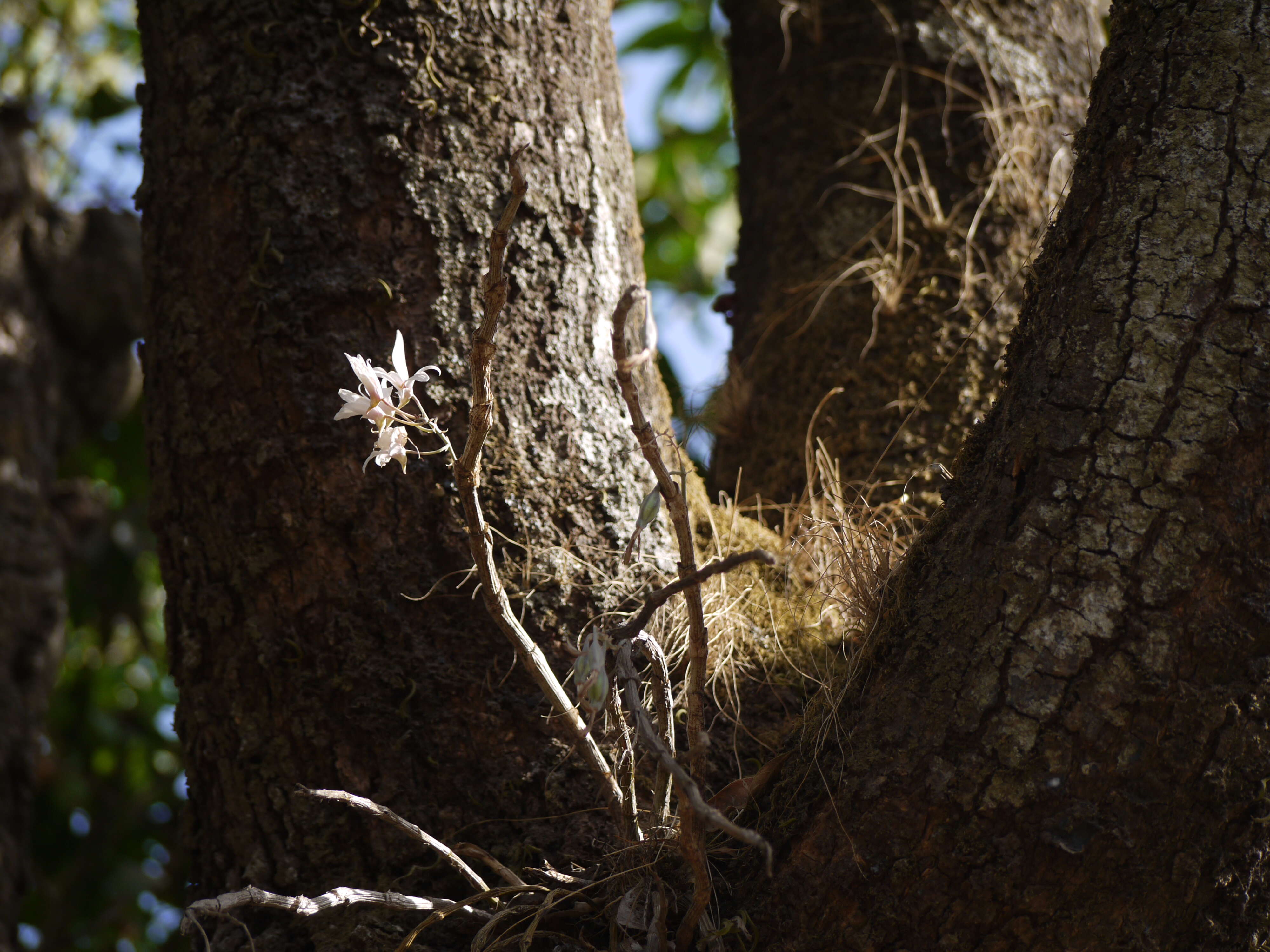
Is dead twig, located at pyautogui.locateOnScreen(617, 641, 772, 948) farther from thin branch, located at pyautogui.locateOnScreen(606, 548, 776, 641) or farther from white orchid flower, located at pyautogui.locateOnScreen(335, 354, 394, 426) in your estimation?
white orchid flower, located at pyautogui.locateOnScreen(335, 354, 394, 426)

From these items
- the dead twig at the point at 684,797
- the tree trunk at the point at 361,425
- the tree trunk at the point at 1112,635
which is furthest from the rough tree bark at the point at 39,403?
the tree trunk at the point at 1112,635

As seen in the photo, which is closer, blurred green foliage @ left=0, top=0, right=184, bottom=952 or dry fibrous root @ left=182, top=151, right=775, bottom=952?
dry fibrous root @ left=182, top=151, right=775, bottom=952

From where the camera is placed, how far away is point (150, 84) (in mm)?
1462

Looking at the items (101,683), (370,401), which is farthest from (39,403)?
(370,401)

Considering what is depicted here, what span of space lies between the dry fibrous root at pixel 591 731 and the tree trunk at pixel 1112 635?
13 cm

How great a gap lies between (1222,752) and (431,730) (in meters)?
0.84

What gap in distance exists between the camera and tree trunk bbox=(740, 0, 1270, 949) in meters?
0.84

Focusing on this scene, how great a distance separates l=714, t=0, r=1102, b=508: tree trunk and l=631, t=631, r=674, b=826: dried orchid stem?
74cm

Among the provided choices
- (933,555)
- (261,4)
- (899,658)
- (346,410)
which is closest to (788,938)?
(899,658)

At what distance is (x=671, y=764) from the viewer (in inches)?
29.3

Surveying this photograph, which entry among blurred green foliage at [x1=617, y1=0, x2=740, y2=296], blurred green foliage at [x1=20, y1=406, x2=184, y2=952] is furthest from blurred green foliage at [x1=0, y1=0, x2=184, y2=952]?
blurred green foliage at [x1=617, y1=0, x2=740, y2=296]

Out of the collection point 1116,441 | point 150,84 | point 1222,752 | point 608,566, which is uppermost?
point 150,84

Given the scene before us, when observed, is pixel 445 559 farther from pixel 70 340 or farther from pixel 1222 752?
pixel 70 340

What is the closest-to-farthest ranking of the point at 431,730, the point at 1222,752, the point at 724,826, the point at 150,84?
1. the point at 724,826
2. the point at 1222,752
3. the point at 431,730
4. the point at 150,84
